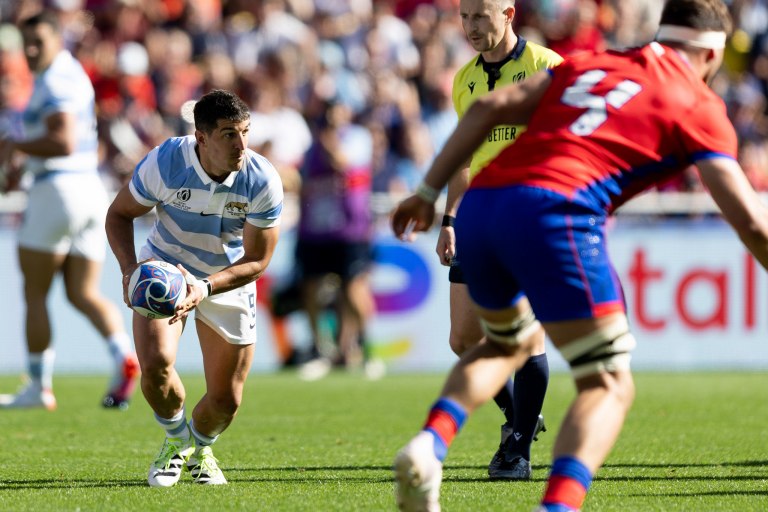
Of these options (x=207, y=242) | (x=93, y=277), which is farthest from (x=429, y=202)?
(x=93, y=277)

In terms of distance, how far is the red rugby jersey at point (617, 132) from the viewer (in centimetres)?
473

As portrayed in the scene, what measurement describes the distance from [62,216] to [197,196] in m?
4.14

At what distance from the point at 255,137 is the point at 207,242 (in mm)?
8467

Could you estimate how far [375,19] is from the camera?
17938mm

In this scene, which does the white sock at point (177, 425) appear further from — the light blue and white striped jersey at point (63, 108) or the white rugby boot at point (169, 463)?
the light blue and white striped jersey at point (63, 108)

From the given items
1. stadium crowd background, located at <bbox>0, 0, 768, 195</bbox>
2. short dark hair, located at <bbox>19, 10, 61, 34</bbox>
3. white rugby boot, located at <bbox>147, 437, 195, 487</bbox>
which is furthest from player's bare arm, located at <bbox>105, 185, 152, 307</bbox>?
stadium crowd background, located at <bbox>0, 0, 768, 195</bbox>

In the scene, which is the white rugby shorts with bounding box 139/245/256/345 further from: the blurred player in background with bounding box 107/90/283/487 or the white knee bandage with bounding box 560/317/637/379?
the white knee bandage with bounding box 560/317/637/379

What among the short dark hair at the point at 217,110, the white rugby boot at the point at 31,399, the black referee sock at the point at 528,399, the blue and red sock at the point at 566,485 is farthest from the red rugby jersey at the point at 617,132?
the white rugby boot at the point at 31,399

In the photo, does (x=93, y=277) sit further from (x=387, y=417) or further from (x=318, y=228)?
(x=318, y=228)

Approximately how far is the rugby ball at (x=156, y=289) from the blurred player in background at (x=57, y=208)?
425 centimetres

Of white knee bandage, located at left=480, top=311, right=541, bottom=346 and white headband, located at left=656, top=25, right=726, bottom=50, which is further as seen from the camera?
white knee bandage, located at left=480, top=311, right=541, bottom=346

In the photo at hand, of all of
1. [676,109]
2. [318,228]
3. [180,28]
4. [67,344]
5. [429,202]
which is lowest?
[67,344]

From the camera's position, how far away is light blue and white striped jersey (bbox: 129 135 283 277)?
6.58 metres

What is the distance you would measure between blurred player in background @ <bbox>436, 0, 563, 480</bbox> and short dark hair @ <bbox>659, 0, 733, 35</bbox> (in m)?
1.97
